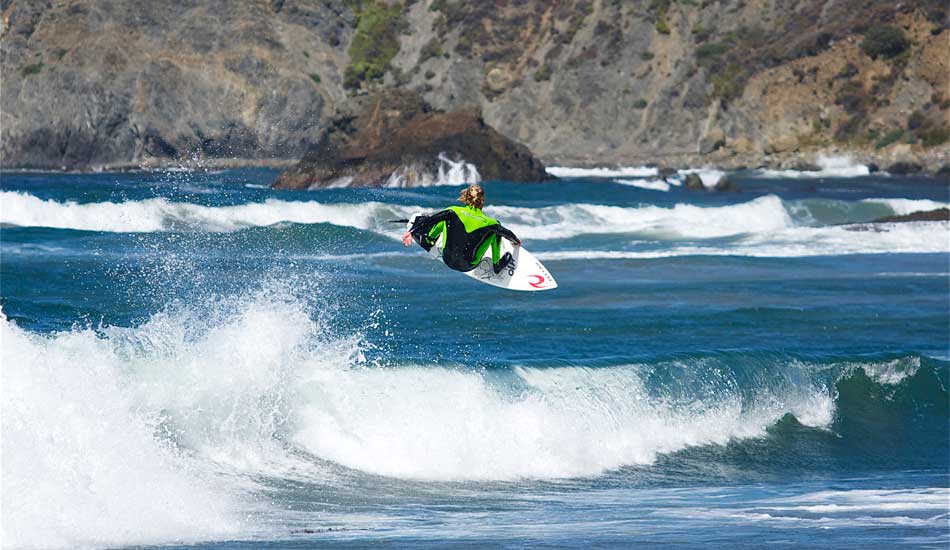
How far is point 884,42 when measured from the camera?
311ft

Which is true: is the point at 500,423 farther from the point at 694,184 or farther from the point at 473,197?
the point at 694,184

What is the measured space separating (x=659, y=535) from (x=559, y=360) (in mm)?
6970

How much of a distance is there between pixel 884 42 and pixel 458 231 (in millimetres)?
85783

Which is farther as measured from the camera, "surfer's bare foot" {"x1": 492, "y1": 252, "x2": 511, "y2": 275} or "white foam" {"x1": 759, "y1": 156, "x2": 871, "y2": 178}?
"white foam" {"x1": 759, "y1": 156, "x2": 871, "y2": 178}

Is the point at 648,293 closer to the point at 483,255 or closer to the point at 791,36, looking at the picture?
the point at 483,255

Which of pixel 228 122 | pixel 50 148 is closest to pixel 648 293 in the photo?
pixel 50 148

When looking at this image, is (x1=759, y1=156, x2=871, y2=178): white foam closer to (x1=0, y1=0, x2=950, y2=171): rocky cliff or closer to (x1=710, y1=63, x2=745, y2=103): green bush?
(x1=0, y1=0, x2=950, y2=171): rocky cliff

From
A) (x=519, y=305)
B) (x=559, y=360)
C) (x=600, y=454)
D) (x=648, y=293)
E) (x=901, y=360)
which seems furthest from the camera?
(x=648, y=293)

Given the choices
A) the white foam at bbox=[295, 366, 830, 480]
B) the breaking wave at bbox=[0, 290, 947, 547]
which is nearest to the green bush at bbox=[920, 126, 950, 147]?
the breaking wave at bbox=[0, 290, 947, 547]

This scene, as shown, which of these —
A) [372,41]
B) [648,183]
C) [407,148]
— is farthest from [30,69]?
[648,183]

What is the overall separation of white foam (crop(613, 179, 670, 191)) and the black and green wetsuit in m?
57.2

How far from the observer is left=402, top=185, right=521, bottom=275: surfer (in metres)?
14.9

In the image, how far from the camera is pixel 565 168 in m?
95.4

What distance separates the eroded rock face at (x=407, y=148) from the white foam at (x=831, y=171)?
22787 millimetres
